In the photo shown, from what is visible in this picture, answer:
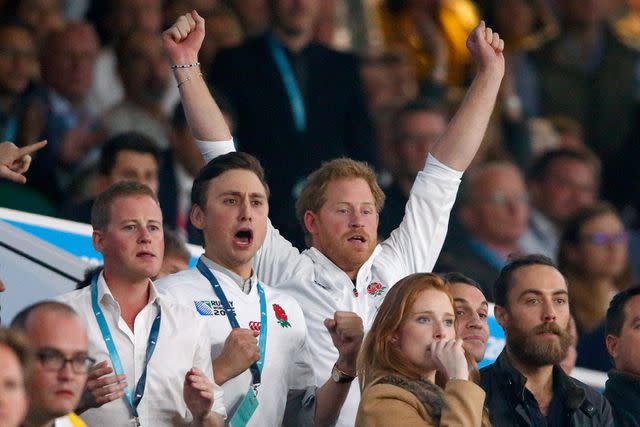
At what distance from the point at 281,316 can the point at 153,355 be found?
694 millimetres

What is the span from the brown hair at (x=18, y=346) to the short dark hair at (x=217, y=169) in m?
1.93

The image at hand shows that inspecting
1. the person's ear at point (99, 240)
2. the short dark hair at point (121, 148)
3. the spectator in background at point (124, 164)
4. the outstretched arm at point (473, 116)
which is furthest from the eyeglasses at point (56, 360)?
the short dark hair at point (121, 148)

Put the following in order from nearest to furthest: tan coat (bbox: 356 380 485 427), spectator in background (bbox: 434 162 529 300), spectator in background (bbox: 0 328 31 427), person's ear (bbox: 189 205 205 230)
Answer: spectator in background (bbox: 0 328 31 427)
tan coat (bbox: 356 380 485 427)
person's ear (bbox: 189 205 205 230)
spectator in background (bbox: 434 162 529 300)

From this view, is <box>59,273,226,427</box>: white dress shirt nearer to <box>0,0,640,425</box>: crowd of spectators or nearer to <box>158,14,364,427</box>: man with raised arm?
<box>0,0,640,425</box>: crowd of spectators

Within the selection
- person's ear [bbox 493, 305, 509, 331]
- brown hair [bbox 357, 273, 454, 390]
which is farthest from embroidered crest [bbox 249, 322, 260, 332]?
person's ear [bbox 493, 305, 509, 331]

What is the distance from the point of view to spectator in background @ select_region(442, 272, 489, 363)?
754 cm

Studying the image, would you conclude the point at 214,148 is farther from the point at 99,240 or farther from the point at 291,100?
the point at 291,100

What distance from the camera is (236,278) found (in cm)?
732

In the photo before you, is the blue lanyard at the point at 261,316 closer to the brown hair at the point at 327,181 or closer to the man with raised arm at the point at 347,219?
the man with raised arm at the point at 347,219

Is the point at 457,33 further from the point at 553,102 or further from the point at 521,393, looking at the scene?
the point at 521,393

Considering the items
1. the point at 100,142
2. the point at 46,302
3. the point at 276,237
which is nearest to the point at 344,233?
the point at 276,237

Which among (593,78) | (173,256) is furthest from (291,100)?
(593,78)

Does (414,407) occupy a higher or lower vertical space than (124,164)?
lower

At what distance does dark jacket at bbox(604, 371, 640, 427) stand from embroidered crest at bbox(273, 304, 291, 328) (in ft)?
4.73
